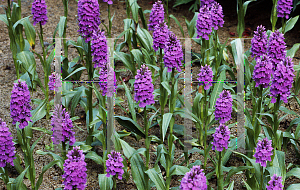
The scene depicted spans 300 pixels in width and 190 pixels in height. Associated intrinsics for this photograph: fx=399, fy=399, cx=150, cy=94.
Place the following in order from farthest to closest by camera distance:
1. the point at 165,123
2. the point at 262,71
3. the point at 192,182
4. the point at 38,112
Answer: the point at 38,112
the point at 165,123
the point at 262,71
the point at 192,182

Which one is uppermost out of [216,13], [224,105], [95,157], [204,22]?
[216,13]

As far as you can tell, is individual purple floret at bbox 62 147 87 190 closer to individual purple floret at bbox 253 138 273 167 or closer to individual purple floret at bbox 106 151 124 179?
individual purple floret at bbox 106 151 124 179

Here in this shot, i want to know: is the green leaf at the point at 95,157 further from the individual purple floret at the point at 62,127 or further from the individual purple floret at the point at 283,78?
the individual purple floret at the point at 283,78

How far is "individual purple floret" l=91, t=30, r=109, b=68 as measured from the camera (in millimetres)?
3516

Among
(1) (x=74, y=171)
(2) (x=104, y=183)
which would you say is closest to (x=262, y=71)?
(2) (x=104, y=183)

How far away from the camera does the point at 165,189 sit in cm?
321

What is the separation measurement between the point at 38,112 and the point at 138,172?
4.18 feet

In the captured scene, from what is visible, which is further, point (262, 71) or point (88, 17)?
point (88, 17)

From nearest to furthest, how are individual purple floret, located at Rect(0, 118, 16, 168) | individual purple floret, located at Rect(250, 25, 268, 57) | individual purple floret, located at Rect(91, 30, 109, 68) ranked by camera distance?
individual purple floret, located at Rect(0, 118, 16, 168) → individual purple floret, located at Rect(91, 30, 109, 68) → individual purple floret, located at Rect(250, 25, 268, 57)

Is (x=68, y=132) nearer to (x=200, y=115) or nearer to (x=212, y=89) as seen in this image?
(x=200, y=115)

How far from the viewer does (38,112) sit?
3.93 metres

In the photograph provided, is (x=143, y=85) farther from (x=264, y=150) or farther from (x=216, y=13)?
(x=216, y=13)

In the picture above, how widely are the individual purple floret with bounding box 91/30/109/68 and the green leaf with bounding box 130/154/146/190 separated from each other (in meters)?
0.88

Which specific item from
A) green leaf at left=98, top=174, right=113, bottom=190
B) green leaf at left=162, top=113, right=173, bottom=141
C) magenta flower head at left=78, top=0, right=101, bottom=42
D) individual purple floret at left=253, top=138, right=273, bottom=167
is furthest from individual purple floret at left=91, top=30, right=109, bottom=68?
individual purple floret at left=253, top=138, right=273, bottom=167
